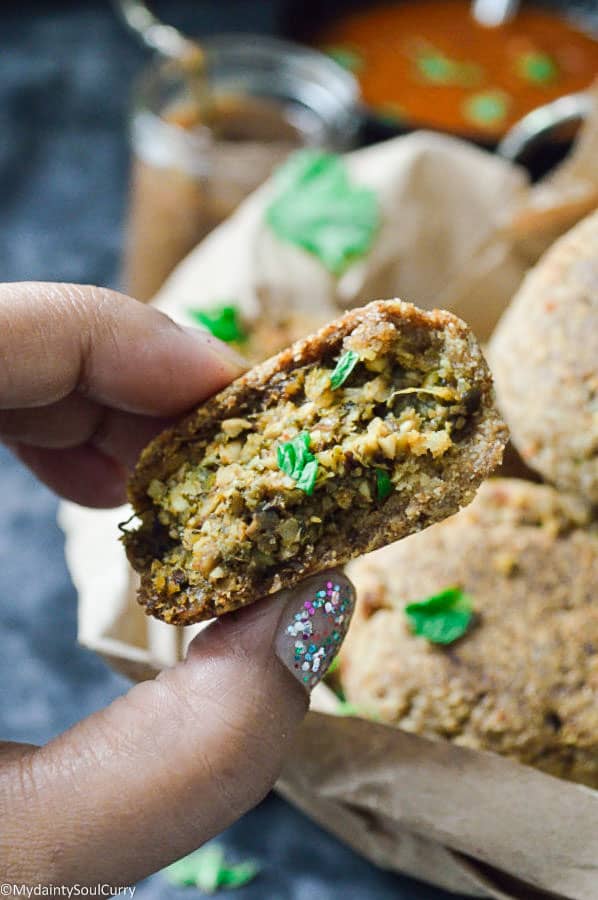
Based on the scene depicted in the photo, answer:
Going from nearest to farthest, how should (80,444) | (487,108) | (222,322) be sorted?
(80,444)
(222,322)
(487,108)

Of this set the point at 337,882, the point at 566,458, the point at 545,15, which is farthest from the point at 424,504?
the point at 545,15

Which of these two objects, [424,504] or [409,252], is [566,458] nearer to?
[424,504]

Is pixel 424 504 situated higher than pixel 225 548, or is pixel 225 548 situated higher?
pixel 424 504

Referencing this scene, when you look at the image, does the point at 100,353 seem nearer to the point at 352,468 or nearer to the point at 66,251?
the point at 352,468

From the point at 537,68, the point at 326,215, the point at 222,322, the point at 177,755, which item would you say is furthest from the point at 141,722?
the point at 537,68

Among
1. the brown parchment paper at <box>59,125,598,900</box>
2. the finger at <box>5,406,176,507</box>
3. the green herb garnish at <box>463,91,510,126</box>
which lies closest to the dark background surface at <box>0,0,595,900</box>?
the brown parchment paper at <box>59,125,598,900</box>
